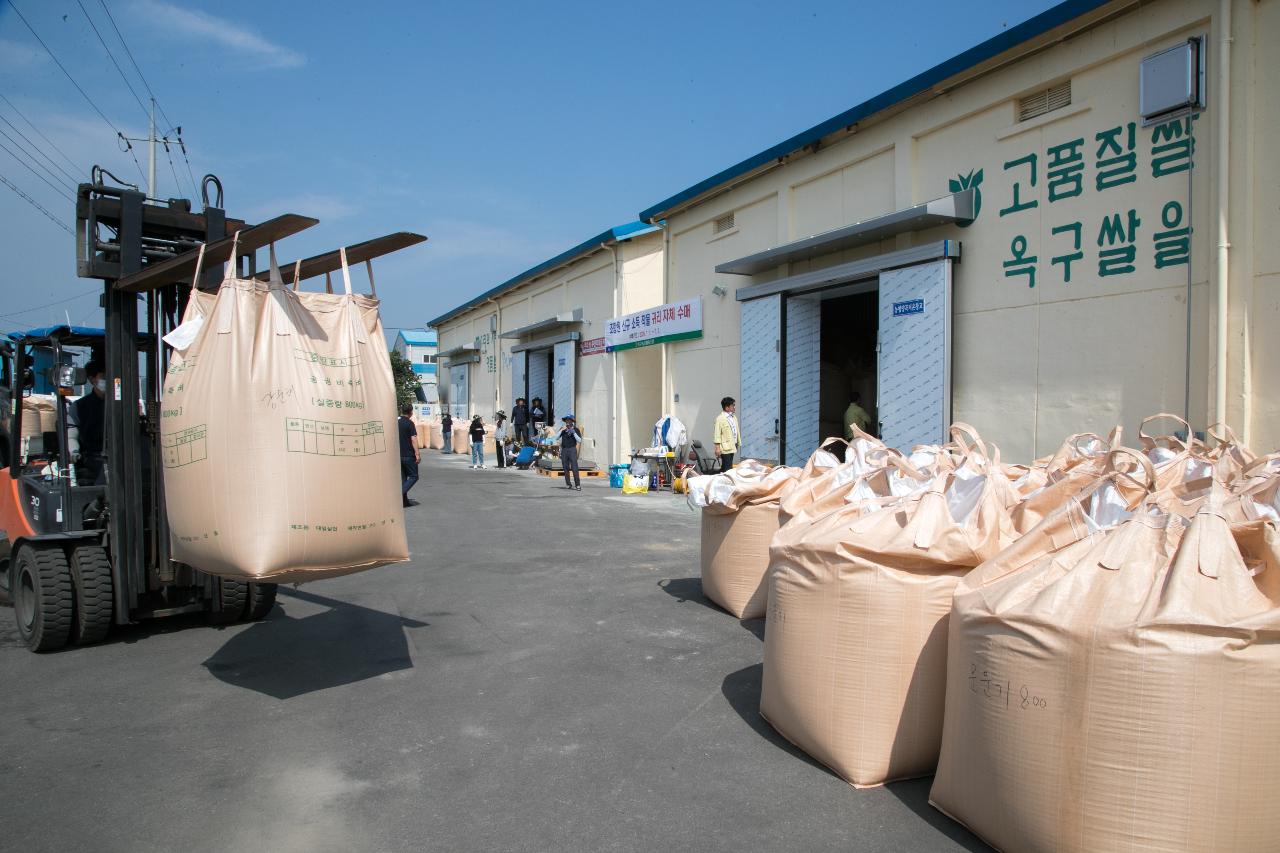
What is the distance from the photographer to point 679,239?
57.7ft

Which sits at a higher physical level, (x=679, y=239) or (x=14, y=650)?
(x=679, y=239)

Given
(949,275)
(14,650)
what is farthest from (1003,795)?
(949,275)

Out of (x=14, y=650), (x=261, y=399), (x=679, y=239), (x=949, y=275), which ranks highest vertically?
(x=679, y=239)

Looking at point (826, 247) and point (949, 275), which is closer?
point (949, 275)

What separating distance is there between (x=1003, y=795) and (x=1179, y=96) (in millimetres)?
7668

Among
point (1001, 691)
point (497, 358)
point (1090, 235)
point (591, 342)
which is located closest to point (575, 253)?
point (591, 342)

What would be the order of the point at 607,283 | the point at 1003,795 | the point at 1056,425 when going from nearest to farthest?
1. the point at 1003,795
2. the point at 1056,425
3. the point at 607,283

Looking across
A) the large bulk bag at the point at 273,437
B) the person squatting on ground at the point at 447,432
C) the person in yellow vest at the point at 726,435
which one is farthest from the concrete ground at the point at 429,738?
the person squatting on ground at the point at 447,432

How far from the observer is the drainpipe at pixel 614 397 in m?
20.4

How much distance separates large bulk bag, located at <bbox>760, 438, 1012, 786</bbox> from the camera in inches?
136

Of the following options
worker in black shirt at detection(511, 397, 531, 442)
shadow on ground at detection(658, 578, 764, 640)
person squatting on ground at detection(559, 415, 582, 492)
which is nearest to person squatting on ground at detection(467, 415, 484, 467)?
worker in black shirt at detection(511, 397, 531, 442)

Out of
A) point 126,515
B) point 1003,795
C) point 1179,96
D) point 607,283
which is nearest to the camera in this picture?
point 1003,795

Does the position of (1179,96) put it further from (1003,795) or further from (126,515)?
(126,515)

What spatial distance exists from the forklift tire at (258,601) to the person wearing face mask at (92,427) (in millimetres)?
1385
